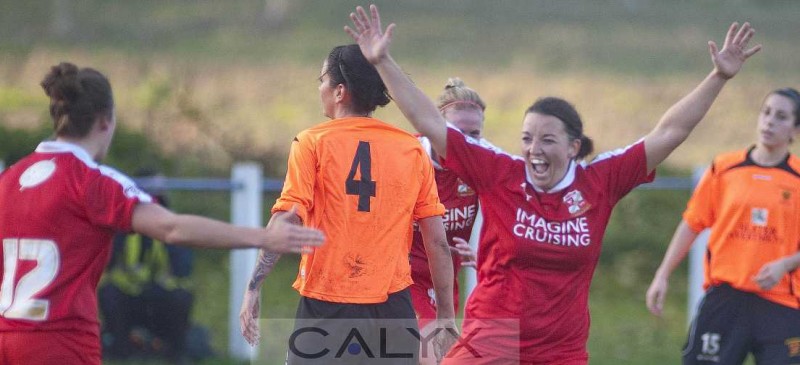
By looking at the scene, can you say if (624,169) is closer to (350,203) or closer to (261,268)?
(350,203)

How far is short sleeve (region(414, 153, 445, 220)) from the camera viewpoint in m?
4.69

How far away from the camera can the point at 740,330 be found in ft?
20.5

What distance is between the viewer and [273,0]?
62.8ft

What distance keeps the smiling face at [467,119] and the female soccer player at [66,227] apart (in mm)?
1867

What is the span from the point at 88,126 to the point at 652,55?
15.8 m

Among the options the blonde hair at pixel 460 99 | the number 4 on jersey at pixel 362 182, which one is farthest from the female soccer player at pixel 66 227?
the blonde hair at pixel 460 99

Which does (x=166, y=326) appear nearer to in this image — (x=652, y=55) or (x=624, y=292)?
(x=624, y=292)

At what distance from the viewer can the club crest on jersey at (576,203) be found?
4.91 m

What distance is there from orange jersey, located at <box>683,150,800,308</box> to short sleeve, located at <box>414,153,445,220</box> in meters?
2.33

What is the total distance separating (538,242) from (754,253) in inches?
78.8

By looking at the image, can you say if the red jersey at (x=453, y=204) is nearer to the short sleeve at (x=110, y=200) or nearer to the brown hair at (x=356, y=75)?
the brown hair at (x=356, y=75)

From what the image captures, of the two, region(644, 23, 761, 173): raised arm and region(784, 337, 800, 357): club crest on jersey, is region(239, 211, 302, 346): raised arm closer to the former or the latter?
region(644, 23, 761, 173): raised arm

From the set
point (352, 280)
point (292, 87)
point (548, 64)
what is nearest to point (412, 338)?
point (352, 280)

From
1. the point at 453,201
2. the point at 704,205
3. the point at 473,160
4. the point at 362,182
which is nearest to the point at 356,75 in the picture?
the point at 362,182
